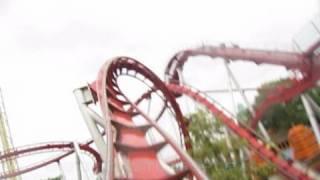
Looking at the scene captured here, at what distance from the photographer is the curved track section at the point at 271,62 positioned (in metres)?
17.5

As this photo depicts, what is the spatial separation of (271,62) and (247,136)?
3702 millimetres

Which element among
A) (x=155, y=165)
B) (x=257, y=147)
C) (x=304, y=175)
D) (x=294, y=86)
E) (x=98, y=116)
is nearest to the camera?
(x=155, y=165)

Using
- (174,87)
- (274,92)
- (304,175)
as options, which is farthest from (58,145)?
(304,175)

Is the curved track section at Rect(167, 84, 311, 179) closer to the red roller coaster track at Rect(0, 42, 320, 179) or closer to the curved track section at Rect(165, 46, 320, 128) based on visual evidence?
the red roller coaster track at Rect(0, 42, 320, 179)

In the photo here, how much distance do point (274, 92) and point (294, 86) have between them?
5.35 ft

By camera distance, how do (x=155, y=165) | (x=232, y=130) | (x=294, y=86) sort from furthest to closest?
(x=294, y=86) → (x=232, y=130) → (x=155, y=165)

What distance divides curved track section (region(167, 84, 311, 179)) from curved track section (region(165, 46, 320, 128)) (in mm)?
2118

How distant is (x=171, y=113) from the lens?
18.7 meters

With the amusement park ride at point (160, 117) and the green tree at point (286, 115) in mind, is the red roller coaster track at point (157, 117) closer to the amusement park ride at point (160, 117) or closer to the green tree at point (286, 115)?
the amusement park ride at point (160, 117)

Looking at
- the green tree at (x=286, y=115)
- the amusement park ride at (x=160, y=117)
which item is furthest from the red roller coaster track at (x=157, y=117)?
the green tree at (x=286, y=115)

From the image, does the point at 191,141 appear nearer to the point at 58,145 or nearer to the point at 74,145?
the point at 74,145

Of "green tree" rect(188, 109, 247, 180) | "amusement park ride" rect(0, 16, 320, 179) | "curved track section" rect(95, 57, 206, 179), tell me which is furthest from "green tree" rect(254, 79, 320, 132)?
"curved track section" rect(95, 57, 206, 179)

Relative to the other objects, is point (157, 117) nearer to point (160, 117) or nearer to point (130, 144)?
point (160, 117)

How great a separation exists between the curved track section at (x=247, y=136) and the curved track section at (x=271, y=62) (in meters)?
2.12
